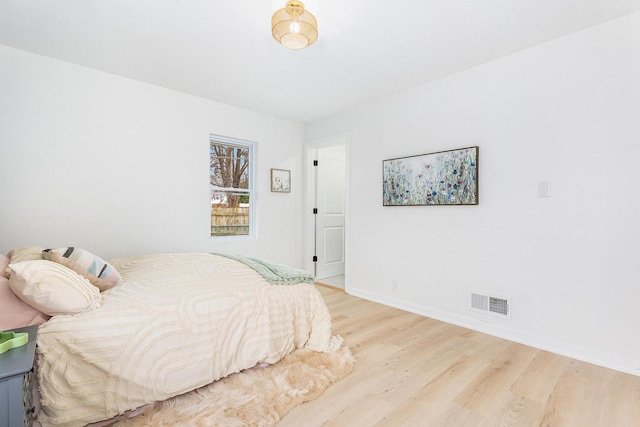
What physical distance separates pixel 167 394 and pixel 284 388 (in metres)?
0.64

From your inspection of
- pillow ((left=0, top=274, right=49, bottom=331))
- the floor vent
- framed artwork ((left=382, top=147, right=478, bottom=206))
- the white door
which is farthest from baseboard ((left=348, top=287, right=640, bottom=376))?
pillow ((left=0, top=274, right=49, bottom=331))

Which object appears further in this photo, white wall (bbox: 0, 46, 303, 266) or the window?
the window

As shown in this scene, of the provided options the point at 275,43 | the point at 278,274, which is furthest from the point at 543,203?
the point at 275,43

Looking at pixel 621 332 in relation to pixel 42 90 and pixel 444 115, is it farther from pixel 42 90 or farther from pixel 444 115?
pixel 42 90

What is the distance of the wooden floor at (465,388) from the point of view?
64.1 inches

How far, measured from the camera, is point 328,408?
1692mm

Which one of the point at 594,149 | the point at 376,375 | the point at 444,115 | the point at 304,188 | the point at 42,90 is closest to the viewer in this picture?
the point at 376,375

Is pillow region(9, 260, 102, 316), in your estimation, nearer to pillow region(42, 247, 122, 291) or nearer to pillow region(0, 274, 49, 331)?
pillow region(0, 274, 49, 331)

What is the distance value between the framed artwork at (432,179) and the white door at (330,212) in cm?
135

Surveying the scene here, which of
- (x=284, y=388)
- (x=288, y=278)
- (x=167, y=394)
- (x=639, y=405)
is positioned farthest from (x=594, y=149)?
(x=167, y=394)

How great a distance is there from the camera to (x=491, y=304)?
9.07ft

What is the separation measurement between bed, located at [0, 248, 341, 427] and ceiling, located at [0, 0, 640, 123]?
1.72m

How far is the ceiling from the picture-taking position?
205cm

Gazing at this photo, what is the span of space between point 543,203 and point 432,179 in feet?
3.22
